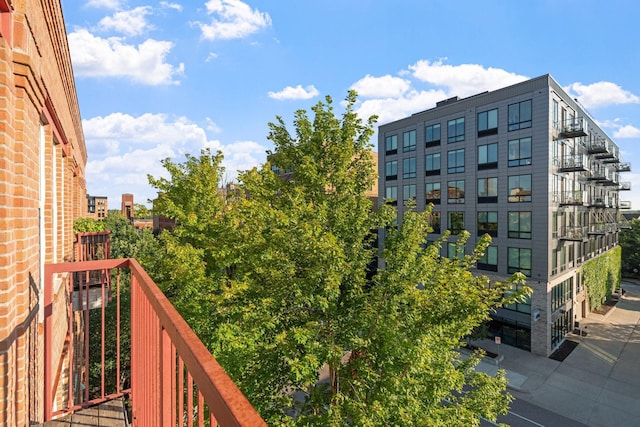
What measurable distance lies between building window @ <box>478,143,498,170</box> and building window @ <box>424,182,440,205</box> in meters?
3.88

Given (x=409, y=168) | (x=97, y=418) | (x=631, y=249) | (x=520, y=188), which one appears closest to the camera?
(x=97, y=418)

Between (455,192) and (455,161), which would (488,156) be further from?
(455,192)

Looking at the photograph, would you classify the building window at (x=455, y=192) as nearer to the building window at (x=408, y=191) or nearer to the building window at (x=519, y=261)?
the building window at (x=408, y=191)

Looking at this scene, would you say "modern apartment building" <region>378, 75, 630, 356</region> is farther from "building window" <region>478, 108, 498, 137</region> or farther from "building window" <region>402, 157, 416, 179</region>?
"building window" <region>402, 157, 416, 179</region>

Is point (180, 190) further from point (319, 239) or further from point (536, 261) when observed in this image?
point (536, 261)

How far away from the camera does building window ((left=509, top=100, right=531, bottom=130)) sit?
22.4m

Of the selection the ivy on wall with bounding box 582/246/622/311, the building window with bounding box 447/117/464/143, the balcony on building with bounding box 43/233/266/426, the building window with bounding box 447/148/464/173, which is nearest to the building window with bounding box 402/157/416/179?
the building window with bounding box 447/148/464/173

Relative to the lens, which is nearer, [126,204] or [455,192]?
[455,192]

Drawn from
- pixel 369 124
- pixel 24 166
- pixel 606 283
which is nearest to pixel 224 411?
pixel 24 166

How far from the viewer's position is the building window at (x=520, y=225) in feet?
73.2

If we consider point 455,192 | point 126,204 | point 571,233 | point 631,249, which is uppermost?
point 126,204

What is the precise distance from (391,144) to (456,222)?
10105mm

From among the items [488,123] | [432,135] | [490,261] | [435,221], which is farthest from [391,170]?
[490,261]

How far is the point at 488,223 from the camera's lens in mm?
24469
